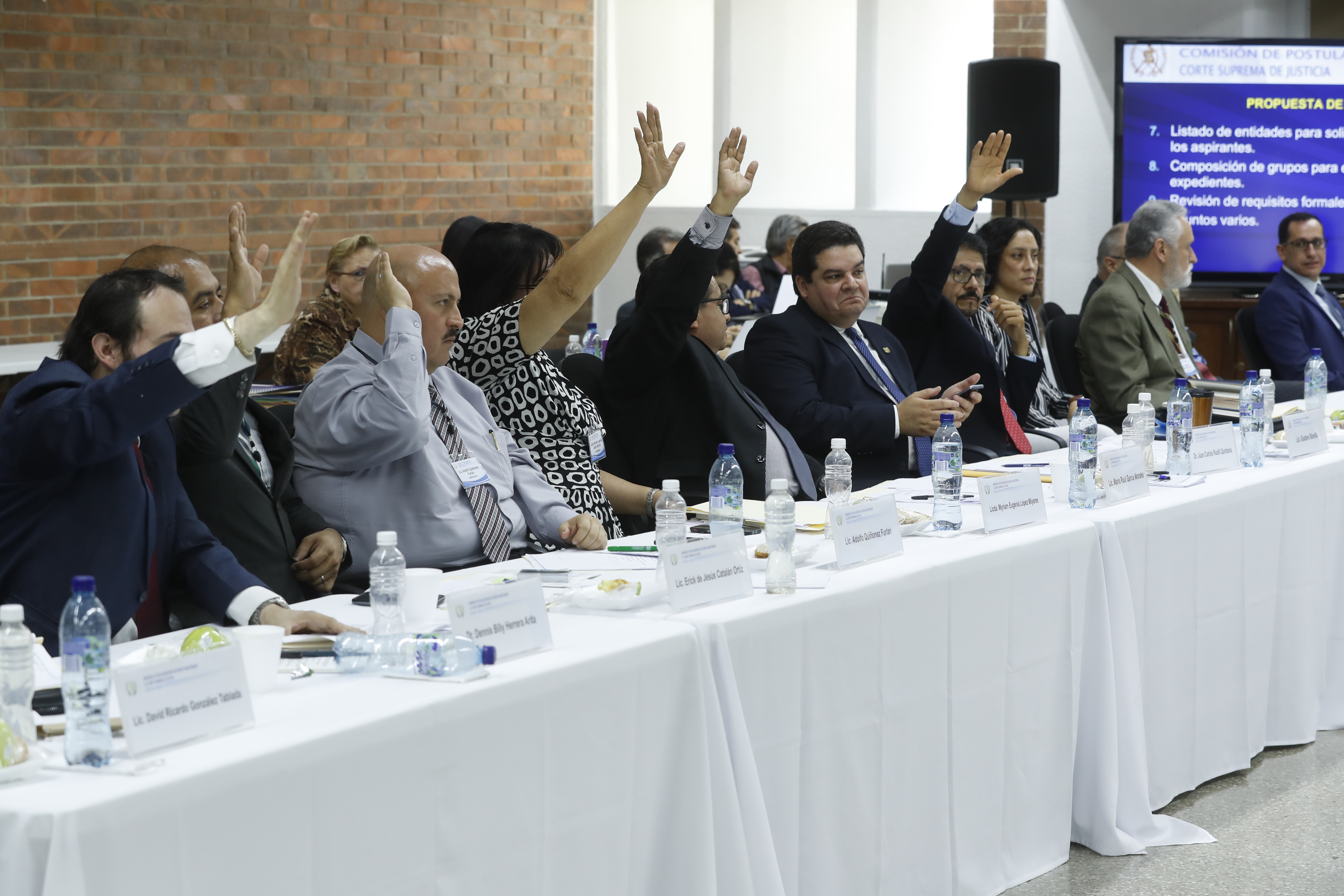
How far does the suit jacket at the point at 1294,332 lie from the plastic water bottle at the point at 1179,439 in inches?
109

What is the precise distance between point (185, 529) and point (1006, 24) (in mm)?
6075

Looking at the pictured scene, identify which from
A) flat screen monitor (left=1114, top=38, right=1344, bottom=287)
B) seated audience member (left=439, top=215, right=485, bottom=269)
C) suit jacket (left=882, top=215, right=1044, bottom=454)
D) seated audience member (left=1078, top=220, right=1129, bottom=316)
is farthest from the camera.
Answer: flat screen monitor (left=1114, top=38, right=1344, bottom=287)

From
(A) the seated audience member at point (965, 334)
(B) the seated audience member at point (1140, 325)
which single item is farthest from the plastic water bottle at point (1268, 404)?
(B) the seated audience member at point (1140, 325)

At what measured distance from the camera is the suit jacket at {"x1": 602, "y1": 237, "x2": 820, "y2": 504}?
129 inches

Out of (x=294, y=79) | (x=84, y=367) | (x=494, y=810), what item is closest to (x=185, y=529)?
(x=84, y=367)

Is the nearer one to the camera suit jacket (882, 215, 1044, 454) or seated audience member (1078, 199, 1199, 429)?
suit jacket (882, 215, 1044, 454)

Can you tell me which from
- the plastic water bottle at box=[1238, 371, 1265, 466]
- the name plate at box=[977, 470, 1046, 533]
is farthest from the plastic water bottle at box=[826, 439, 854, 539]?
the plastic water bottle at box=[1238, 371, 1265, 466]

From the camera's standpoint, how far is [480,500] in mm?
2730

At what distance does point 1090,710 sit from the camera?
2574mm

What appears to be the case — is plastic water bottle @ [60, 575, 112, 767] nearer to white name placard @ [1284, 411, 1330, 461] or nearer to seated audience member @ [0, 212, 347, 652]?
seated audience member @ [0, 212, 347, 652]

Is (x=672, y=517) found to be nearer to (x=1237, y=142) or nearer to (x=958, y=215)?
(x=958, y=215)

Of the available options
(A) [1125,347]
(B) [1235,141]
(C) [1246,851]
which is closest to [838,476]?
(C) [1246,851]

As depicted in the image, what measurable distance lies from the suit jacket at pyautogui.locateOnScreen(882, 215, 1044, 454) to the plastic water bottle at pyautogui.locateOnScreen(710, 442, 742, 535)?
1.54 meters

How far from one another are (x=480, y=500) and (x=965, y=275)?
2401 millimetres
